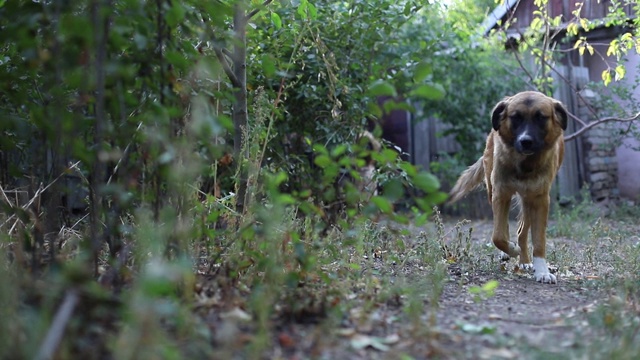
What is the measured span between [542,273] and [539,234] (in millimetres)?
433

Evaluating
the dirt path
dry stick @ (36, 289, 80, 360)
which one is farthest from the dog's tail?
dry stick @ (36, 289, 80, 360)

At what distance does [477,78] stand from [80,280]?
9943 mm

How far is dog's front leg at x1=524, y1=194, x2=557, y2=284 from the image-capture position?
202 inches

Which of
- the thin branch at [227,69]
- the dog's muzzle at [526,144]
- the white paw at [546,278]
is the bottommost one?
the white paw at [546,278]

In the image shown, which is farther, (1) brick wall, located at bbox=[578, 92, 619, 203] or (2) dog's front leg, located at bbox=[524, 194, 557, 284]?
(1) brick wall, located at bbox=[578, 92, 619, 203]

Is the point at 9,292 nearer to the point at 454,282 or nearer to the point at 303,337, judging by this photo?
the point at 303,337

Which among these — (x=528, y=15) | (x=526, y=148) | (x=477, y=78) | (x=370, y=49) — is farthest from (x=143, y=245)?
(x=528, y=15)

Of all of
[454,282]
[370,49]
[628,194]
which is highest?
[370,49]

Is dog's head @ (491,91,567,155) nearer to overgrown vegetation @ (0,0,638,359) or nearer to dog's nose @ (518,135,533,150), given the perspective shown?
dog's nose @ (518,135,533,150)

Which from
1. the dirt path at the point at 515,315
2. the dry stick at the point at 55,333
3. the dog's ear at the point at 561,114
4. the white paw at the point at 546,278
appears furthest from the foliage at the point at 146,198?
the dog's ear at the point at 561,114

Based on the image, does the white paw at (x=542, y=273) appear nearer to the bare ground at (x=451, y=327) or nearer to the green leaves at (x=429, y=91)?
Answer: the bare ground at (x=451, y=327)

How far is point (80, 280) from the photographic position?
83.3 inches

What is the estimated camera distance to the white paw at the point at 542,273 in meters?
5.00

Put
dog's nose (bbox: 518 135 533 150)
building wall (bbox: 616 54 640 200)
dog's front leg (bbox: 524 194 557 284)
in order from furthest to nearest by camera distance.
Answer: building wall (bbox: 616 54 640 200), dog's nose (bbox: 518 135 533 150), dog's front leg (bbox: 524 194 557 284)
